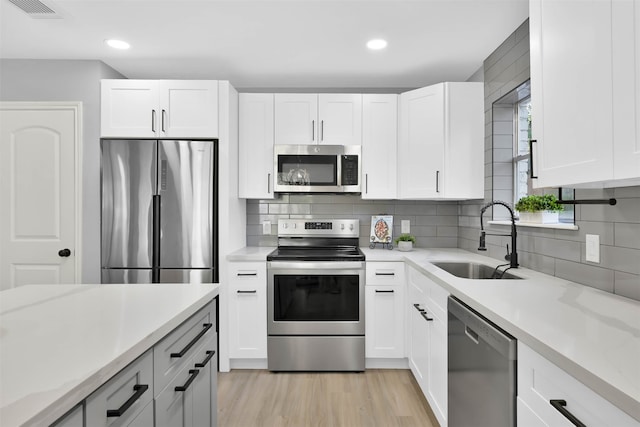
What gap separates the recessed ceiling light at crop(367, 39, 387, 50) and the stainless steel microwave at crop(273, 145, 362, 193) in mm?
824

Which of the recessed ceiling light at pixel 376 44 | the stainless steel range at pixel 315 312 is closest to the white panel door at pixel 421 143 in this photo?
the recessed ceiling light at pixel 376 44

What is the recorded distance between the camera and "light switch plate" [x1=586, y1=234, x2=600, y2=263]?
1633 millimetres

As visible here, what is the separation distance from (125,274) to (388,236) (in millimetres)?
2249

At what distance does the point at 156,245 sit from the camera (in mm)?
2832

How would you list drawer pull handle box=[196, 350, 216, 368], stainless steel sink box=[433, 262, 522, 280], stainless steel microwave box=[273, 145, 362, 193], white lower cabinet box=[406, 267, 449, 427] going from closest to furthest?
drawer pull handle box=[196, 350, 216, 368], white lower cabinet box=[406, 267, 449, 427], stainless steel sink box=[433, 262, 522, 280], stainless steel microwave box=[273, 145, 362, 193]

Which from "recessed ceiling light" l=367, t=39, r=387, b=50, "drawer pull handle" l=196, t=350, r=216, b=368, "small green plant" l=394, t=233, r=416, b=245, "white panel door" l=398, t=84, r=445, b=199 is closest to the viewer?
"drawer pull handle" l=196, t=350, r=216, b=368

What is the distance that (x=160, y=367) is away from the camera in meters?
1.09

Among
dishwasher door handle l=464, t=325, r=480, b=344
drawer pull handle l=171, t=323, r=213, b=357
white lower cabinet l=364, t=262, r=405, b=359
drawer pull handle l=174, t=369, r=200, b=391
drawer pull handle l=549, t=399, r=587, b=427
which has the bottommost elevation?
white lower cabinet l=364, t=262, r=405, b=359

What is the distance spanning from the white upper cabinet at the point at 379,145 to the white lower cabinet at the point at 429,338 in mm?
838

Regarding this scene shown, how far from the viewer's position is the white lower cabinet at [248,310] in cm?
287

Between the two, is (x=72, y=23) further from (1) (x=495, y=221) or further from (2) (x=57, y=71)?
(1) (x=495, y=221)

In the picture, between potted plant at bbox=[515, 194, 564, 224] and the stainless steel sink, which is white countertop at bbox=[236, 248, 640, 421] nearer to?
potted plant at bbox=[515, 194, 564, 224]

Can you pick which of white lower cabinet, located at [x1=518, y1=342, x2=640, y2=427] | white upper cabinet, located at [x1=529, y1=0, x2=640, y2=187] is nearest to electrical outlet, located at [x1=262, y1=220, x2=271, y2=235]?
white upper cabinet, located at [x1=529, y1=0, x2=640, y2=187]

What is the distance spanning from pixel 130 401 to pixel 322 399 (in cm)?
180
